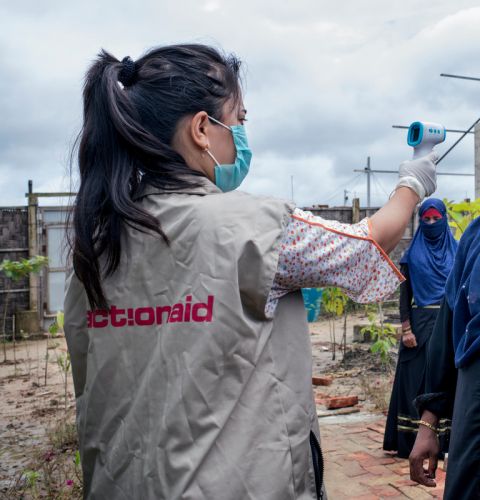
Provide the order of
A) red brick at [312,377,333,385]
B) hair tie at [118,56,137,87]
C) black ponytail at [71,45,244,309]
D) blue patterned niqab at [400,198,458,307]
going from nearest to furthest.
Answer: black ponytail at [71,45,244,309] → hair tie at [118,56,137,87] → blue patterned niqab at [400,198,458,307] → red brick at [312,377,333,385]

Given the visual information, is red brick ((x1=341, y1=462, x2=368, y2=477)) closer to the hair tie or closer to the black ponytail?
the black ponytail

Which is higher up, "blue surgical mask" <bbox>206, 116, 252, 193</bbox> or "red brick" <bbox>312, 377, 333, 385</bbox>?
"blue surgical mask" <bbox>206, 116, 252, 193</bbox>

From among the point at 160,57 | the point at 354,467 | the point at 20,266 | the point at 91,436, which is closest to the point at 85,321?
the point at 91,436

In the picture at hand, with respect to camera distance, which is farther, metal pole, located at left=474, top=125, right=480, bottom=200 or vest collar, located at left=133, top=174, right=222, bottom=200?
metal pole, located at left=474, top=125, right=480, bottom=200

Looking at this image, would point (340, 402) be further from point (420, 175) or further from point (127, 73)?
point (127, 73)

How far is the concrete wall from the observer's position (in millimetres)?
10602

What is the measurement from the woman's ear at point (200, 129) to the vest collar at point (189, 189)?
0.08 metres

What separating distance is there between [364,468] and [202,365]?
10.4 feet

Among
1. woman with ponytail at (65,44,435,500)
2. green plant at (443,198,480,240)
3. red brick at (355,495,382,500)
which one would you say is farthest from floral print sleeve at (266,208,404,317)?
green plant at (443,198,480,240)

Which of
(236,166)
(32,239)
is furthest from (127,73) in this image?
(32,239)

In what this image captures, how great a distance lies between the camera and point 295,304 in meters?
1.25

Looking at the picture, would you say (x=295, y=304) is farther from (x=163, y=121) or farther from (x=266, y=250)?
(x=163, y=121)

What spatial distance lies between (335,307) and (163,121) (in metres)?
6.67

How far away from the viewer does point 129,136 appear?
1.25 m
